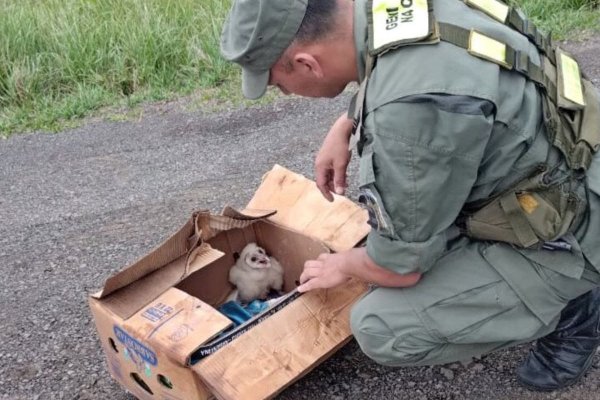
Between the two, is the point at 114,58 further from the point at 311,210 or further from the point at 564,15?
the point at 311,210

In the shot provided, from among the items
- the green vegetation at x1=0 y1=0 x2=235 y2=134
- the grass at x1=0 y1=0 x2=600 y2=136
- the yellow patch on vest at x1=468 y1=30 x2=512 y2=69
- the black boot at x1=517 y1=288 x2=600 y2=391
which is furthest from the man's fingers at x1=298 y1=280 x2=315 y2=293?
the green vegetation at x1=0 y1=0 x2=235 y2=134

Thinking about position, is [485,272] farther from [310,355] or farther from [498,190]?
[310,355]

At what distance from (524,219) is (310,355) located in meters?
0.82

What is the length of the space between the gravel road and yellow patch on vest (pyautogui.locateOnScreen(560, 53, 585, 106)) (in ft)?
3.52

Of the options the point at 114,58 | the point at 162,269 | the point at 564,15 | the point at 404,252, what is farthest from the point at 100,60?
the point at 404,252

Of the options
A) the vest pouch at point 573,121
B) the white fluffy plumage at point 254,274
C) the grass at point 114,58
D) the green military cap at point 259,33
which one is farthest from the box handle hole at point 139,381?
the grass at point 114,58

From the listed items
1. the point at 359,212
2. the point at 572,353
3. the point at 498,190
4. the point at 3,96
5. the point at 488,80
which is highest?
the point at 488,80

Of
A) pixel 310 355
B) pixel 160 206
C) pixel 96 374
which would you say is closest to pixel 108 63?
pixel 160 206

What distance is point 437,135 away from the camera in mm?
1974

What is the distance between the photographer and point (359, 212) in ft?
9.73

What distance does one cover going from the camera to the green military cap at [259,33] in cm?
210

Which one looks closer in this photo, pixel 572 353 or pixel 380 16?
pixel 380 16

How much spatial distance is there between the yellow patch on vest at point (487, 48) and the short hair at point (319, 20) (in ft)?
1.23

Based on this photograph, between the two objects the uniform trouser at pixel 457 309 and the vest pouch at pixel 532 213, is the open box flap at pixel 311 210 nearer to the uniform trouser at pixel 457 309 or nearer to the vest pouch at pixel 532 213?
the uniform trouser at pixel 457 309
